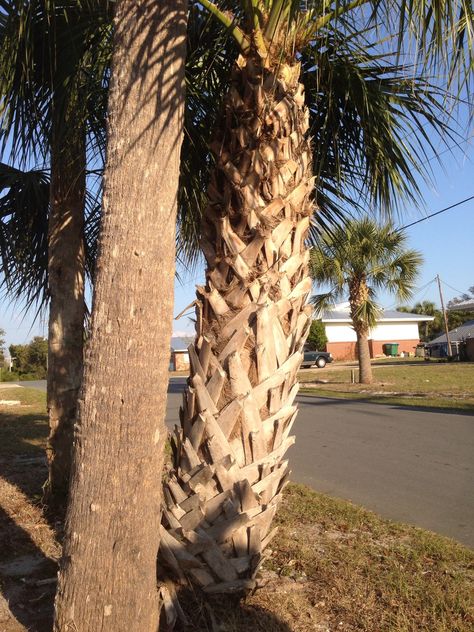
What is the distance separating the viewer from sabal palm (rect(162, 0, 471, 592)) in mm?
3309

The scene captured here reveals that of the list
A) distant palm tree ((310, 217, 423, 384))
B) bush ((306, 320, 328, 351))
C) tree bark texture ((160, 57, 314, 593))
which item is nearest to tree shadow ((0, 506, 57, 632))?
tree bark texture ((160, 57, 314, 593))

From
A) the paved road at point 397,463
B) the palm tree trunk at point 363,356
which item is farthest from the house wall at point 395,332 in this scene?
the paved road at point 397,463

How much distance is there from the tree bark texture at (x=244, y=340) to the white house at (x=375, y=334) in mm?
44609

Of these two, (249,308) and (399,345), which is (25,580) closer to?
(249,308)

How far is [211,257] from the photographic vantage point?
148 inches

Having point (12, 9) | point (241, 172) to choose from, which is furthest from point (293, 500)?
point (12, 9)

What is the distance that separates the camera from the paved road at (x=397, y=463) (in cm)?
593

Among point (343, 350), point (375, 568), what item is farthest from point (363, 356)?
point (343, 350)

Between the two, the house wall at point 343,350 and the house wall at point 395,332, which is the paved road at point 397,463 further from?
the house wall at point 395,332

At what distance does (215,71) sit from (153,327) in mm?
3053

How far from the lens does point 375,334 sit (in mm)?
53031

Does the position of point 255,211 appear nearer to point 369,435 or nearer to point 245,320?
point 245,320

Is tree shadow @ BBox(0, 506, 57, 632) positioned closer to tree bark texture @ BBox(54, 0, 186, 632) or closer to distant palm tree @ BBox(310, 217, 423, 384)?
tree bark texture @ BBox(54, 0, 186, 632)

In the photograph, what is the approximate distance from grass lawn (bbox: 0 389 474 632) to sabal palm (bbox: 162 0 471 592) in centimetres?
35
